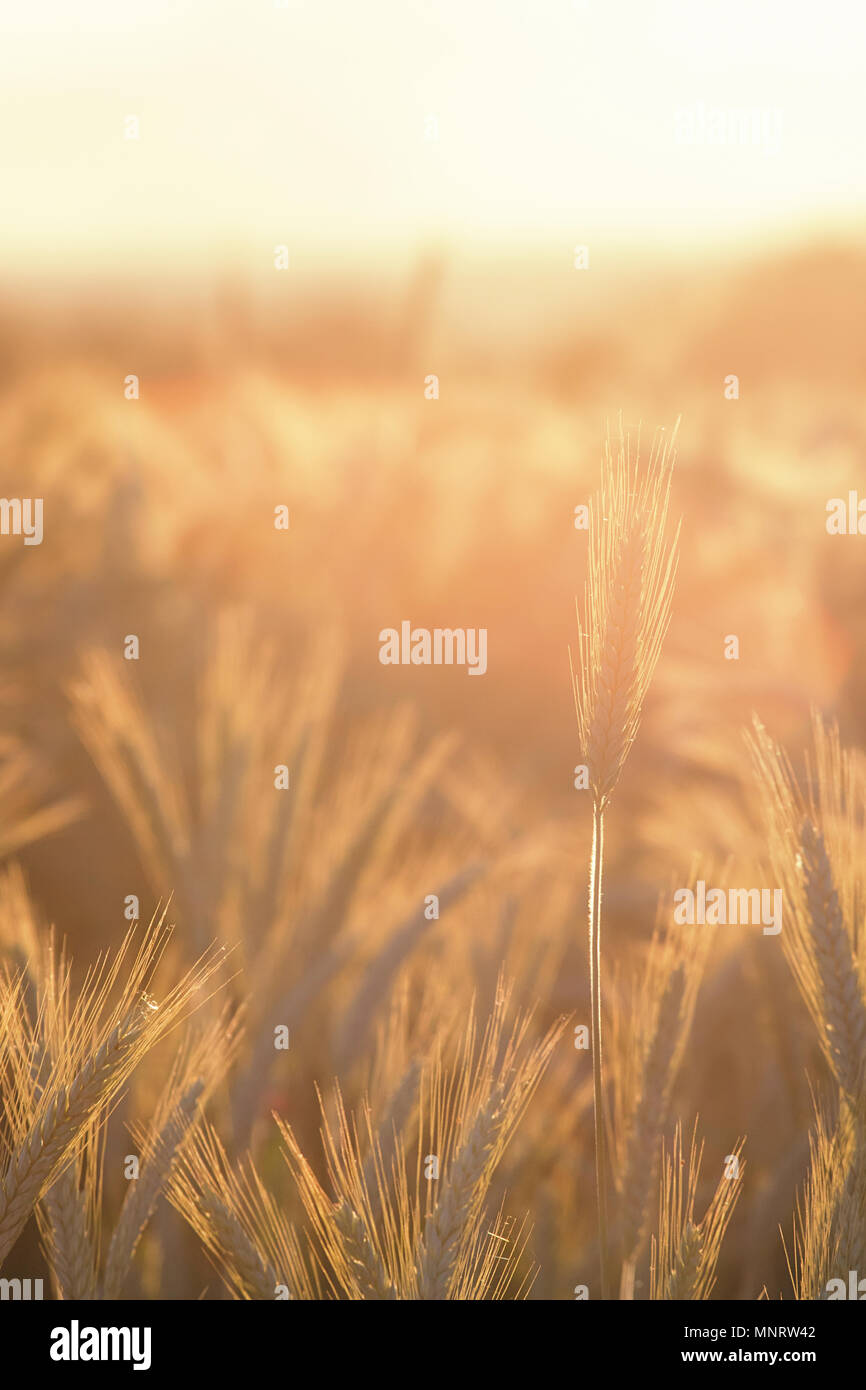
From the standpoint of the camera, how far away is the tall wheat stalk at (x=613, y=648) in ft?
2.64

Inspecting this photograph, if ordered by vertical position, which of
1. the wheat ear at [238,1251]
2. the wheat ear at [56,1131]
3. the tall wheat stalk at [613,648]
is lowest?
the wheat ear at [238,1251]

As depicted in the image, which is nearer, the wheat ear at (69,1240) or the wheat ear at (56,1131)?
the wheat ear at (56,1131)

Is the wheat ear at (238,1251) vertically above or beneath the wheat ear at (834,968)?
beneath

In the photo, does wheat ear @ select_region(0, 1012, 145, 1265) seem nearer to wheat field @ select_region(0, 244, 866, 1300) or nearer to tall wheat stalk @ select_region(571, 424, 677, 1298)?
wheat field @ select_region(0, 244, 866, 1300)

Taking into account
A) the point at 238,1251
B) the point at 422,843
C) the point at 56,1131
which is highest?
the point at 422,843

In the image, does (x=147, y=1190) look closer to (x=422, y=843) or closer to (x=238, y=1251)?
(x=238, y=1251)

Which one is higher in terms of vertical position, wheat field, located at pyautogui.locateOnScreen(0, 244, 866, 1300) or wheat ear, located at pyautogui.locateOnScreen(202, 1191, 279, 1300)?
wheat field, located at pyautogui.locateOnScreen(0, 244, 866, 1300)

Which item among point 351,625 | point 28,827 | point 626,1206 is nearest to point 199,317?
point 351,625

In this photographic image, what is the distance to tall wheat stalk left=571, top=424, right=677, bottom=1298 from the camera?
80 centimetres

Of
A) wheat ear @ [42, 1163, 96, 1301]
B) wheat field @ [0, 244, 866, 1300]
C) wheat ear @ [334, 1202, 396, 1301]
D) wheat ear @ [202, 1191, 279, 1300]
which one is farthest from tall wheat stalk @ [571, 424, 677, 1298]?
wheat ear @ [42, 1163, 96, 1301]

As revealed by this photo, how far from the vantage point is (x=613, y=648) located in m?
0.84

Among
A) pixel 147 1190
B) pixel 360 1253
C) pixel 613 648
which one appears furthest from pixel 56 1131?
pixel 613 648

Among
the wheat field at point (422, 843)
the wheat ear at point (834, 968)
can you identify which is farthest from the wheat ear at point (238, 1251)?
the wheat ear at point (834, 968)

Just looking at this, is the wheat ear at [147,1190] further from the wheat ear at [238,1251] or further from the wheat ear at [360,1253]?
the wheat ear at [360,1253]
